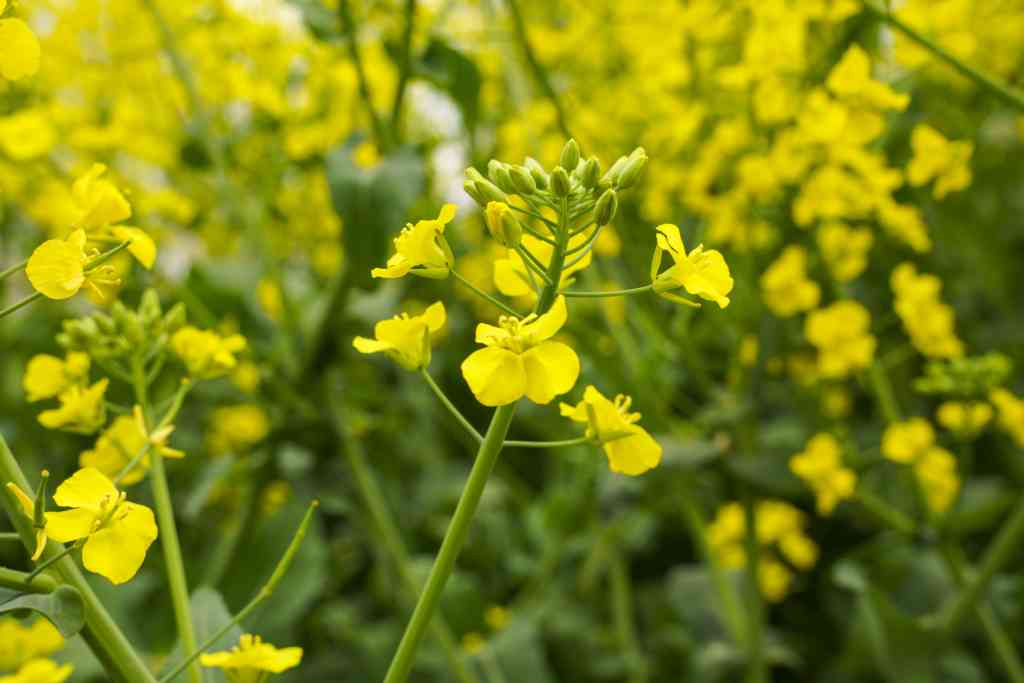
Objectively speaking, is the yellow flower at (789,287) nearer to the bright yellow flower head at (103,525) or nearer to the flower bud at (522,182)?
the flower bud at (522,182)

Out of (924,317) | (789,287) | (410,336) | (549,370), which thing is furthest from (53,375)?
(924,317)

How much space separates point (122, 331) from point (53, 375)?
6 cm

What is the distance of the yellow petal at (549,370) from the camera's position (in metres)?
0.49

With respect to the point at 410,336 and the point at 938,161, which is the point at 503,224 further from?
the point at 938,161

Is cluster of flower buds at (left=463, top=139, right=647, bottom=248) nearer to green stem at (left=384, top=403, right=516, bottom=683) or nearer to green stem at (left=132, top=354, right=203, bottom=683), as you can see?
green stem at (left=384, top=403, right=516, bottom=683)

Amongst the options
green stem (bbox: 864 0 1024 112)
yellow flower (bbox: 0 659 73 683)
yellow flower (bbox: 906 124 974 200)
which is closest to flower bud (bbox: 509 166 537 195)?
yellow flower (bbox: 0 659 73 683)

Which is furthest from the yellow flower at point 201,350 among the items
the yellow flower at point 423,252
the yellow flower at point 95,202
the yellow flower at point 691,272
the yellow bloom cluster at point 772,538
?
the yellow bloom cluster at point 772,538

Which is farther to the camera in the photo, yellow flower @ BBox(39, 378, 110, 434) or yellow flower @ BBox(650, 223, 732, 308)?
yellow flower @ BBox(39, 378, 110, 434)

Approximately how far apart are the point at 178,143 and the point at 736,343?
870mm

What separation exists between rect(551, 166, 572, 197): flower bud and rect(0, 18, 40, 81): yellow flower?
30 centimetres

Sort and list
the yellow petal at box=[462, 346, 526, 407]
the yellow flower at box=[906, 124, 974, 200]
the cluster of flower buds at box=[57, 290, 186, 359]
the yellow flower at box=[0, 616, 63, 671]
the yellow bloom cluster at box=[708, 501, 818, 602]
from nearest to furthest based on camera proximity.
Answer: the yellow petal at box=[462, 346, 526, 407]
the cluster of flower buds at box=[57, 290, 186, 359]
the yellow flower at box=[0, 616, 63, 671]
the yellow flower at box=[906, 124, 974, 200]
the yellow bloom cluster at box=[708, 501, 818, 602]

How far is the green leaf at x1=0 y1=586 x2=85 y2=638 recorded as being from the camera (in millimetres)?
500

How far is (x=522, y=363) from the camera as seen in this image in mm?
490

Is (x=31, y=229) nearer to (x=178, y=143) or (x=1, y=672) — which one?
(x=178, y=143)
